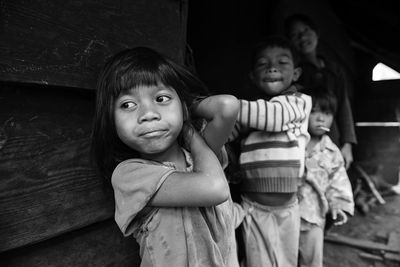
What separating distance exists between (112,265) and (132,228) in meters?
0.30

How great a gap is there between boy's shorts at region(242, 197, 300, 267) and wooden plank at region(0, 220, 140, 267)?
0.56 metres

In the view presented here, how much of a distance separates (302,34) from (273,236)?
1.65 m

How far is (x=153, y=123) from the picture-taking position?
81 centimetres

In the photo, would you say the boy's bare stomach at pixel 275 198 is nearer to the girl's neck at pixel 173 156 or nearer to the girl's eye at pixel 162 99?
the girl's neck at pixel 173 156

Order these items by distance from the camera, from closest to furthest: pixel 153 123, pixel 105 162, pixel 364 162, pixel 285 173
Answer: pixel 153 123 < pixel 105 162 < pixel 285 173 < pixel 364 162

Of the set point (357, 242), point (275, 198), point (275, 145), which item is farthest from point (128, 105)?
point (357, 242)

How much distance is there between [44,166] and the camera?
780mm

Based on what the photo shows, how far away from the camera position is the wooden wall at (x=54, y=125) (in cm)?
70

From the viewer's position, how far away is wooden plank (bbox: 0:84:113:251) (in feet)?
2.30

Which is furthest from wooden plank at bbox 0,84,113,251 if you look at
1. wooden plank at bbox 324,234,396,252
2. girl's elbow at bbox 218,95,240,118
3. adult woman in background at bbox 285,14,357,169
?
wooden plank at bbox 324,234,396,252

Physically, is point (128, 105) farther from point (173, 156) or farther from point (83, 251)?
point (83, 251)

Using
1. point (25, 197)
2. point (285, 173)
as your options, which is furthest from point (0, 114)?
point (285, 173)

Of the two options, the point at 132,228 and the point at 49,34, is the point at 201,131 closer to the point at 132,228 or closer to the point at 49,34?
the point at 132,228

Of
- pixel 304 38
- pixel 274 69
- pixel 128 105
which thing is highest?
pixel 304 38
